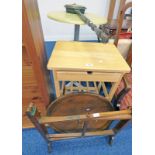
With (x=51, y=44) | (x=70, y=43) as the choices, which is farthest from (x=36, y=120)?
(x=51, y=44)

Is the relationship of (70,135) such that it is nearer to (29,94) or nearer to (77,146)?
(77,146)

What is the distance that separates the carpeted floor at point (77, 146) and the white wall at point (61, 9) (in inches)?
78.3

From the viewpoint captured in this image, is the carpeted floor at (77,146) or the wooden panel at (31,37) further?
the carpeted floor at (77,146)

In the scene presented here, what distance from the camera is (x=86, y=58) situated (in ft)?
3.33

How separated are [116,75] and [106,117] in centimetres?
33

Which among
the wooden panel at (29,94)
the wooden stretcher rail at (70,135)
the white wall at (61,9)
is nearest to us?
the wooden stretcher rail at (70,135)

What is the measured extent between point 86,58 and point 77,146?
27.0 inches

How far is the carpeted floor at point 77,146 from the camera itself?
1.15 m

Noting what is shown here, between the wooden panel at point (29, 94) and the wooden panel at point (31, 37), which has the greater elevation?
the wooden panel at point (31, 37)

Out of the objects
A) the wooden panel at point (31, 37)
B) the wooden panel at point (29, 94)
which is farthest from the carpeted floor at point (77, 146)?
the wooden panel at point (31, 37)

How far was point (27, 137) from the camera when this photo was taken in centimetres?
122

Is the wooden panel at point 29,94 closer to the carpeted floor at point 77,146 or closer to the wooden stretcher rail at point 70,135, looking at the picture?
the carpeted floor at point 77,146
